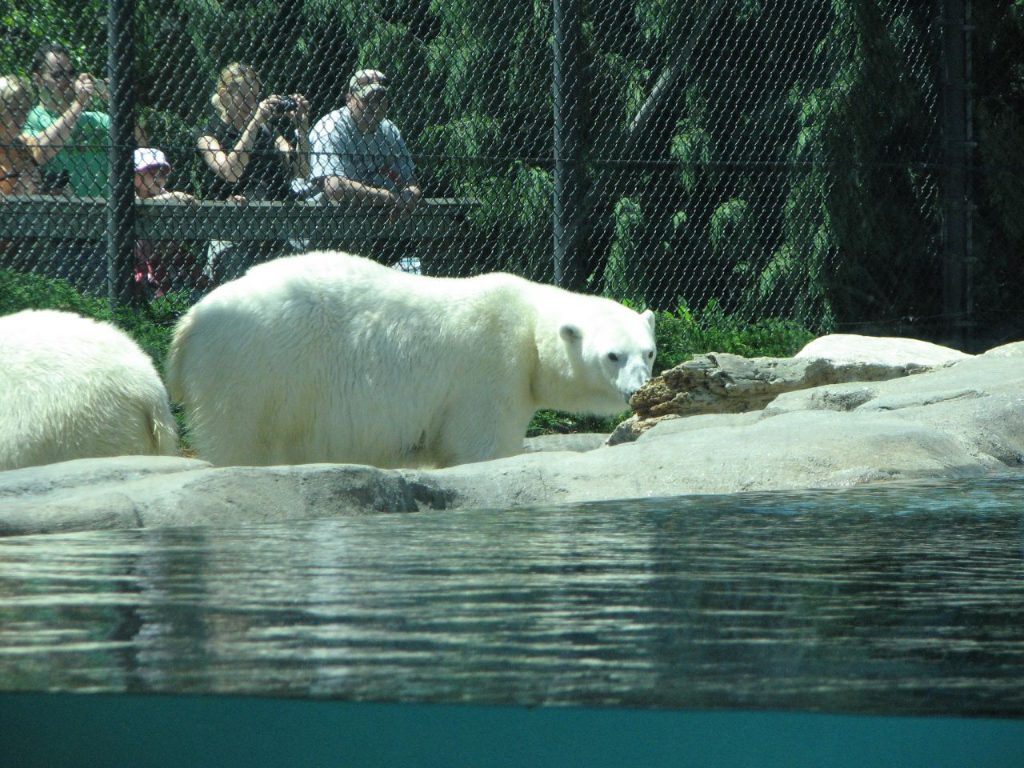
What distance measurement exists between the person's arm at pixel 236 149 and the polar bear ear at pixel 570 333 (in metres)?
1.85

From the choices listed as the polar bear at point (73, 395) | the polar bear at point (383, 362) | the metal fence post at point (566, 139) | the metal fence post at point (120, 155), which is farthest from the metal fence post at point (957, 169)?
the polar bear at point (73, 395)

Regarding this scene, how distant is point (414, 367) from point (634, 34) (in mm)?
3546

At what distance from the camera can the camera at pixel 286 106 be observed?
7.02 m

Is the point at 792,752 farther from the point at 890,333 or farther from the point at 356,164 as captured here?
the point at 890,333

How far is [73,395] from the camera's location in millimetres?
4641

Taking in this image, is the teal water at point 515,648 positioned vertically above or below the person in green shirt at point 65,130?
below

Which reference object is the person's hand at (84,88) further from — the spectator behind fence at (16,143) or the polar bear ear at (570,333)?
the polar bear ear at (570,333)

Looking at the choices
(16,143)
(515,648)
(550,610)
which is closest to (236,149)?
(16,143)

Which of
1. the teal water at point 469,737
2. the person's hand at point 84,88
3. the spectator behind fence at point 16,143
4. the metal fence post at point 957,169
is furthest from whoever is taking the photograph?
the metal fence post at point 957,169

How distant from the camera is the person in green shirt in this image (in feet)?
21.2

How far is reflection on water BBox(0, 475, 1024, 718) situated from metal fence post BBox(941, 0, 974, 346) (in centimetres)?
618

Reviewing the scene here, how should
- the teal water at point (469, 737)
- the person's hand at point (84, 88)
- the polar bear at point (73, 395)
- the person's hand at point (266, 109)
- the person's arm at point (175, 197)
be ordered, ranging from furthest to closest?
the person's hand at point (266, 109) < the person's arm at point (175, 197) < the person's hand at point (84, 88) < the polar bear at point (73, 395) < the teal water at point (469, 737)

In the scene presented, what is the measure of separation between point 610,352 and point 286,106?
222 centimetres

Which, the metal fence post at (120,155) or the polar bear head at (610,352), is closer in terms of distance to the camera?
the polar bear head at (610,352)
